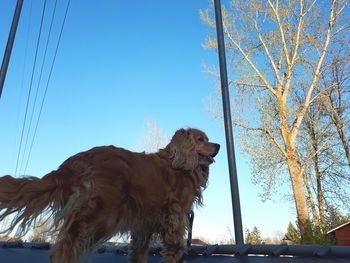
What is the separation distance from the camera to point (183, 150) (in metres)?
2.39

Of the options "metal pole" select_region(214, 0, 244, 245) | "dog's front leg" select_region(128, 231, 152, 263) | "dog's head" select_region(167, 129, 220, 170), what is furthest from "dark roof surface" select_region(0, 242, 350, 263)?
"dog's head" select_region(167, 129, 220, 170)

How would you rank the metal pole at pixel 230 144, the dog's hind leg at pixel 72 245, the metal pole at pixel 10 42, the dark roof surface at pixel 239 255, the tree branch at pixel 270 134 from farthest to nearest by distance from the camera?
the tree branch at pixel 270 134 < the metal pole at pixel 10 42 < the metal pole at pixel 230 144 < the dark roof surface at pixel 239 255 < the dog's hind leg at pixel 72 245

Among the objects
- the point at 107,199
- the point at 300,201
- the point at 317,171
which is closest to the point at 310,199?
the point at 317,171

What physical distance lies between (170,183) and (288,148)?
29.7ft

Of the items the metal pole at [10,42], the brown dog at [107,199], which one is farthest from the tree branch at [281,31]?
the brown dog at [107,199]

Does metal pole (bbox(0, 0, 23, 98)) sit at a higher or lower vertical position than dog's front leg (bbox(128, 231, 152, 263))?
higher

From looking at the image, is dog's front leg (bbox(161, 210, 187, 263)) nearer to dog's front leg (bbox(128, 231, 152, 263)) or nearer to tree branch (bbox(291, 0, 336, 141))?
dog's front leg (bbox(128, 231, 152, 263))

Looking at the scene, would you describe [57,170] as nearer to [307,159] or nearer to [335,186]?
[307,159]

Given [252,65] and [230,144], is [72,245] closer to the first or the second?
[230,144]

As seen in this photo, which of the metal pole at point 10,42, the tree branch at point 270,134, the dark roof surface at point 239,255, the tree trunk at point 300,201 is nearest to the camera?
the dark roof surface at point 239,255

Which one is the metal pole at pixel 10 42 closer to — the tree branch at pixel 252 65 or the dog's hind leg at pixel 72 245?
the dog's hind leg at pixel 72 245

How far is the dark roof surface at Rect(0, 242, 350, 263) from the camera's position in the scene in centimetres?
212

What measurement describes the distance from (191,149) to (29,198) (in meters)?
1.05

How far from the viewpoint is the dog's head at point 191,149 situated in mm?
2324
